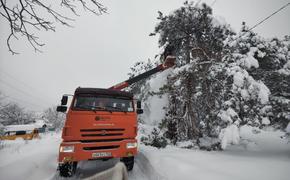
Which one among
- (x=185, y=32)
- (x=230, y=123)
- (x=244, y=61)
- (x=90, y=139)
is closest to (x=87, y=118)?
(x=90, y=139)

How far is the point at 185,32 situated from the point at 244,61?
190 inches

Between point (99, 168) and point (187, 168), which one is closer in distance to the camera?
point (187, 168)

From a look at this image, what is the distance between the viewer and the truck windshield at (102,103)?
16.6ft

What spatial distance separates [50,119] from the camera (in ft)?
208

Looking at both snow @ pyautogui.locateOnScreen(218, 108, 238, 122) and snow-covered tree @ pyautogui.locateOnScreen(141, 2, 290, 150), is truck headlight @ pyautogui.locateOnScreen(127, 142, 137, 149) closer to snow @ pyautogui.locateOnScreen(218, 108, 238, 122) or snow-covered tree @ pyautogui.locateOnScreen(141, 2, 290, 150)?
snow-covered tree @ pyautogui.locateOnScreen(141, 2, 290, 150)

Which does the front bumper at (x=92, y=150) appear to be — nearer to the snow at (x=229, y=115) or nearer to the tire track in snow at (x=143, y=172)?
the tire track in snow at (x=143, y=172)

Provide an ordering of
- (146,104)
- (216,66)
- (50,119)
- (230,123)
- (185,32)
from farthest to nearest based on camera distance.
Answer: (50,119) < (146,104) < (185,32) < (216,66) < (230,123)

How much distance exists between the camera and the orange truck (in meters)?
4.47

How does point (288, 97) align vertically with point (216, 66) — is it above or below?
below

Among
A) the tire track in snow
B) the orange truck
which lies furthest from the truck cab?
the tire track in snow

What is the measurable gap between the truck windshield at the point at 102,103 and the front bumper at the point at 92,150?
0.99m

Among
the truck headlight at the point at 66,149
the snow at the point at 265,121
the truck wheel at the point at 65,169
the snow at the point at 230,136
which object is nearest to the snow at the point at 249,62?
the snow at the point at 265,121

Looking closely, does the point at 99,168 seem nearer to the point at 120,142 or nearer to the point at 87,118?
the point at 120,142

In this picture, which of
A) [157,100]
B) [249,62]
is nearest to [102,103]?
[249,62]
